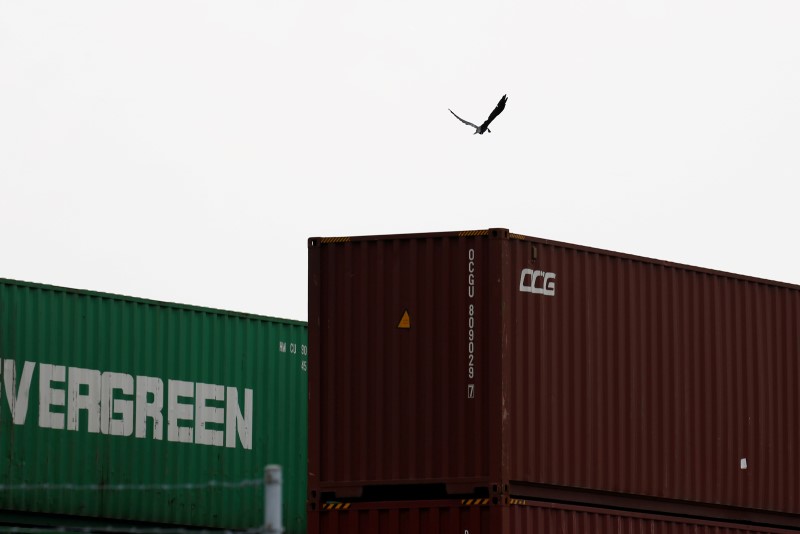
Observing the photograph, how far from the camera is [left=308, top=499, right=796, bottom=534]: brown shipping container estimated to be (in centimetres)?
1686

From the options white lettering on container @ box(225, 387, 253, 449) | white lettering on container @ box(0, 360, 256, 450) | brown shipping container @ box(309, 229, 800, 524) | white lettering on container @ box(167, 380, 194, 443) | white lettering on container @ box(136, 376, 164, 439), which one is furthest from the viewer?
white lettering on container @ box(225, 387, 253, 449)

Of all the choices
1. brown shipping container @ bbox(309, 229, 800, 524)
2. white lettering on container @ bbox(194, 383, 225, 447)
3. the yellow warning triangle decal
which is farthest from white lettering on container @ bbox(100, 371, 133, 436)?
the yellow warning triangle decal

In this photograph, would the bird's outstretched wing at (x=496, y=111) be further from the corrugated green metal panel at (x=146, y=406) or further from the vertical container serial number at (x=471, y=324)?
the corrugated green metal panel at (x=146, y=406)

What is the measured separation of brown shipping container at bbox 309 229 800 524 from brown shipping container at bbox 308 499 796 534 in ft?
0.48

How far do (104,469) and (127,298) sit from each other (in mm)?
2251

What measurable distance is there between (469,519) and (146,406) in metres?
7.67

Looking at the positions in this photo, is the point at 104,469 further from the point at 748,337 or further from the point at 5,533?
the point at 748,337

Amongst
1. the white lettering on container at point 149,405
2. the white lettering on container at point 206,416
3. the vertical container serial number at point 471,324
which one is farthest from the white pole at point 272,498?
the white lettering on container at point 206,416

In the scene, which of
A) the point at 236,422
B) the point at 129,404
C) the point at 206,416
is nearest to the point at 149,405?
the point at 129,404

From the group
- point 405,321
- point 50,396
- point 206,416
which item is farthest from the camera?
point 206,416

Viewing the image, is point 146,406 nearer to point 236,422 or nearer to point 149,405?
point 149,405

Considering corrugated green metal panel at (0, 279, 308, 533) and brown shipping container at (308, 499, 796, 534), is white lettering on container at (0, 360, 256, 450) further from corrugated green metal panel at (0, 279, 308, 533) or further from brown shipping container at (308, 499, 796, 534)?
brown shipping container at (308, 499, 796, 534)

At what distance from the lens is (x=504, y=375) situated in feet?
55.8

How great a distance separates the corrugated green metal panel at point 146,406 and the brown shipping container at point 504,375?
4.59 metres
